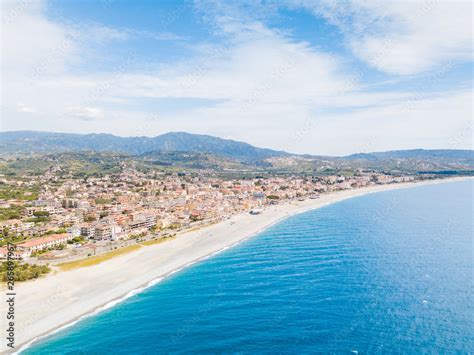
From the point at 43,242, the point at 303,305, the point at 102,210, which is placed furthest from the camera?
the point at 102,210

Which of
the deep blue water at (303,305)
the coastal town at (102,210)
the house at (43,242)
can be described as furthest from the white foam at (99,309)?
the house at (43,242)

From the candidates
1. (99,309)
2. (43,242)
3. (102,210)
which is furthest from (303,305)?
(102,210)

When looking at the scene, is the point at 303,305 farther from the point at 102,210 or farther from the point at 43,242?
the point at 102,210

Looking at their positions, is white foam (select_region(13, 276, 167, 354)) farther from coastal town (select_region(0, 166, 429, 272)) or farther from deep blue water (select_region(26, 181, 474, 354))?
coastal town (select_region(0, 166, 429, 272))

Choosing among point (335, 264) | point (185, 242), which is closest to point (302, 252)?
point (335, 264)

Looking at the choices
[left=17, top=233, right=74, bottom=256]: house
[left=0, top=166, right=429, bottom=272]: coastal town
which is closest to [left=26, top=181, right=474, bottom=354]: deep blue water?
[left=0, top=166, right=429, bottom=272]: coastal town

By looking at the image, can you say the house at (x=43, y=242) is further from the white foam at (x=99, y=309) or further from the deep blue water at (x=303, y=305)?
the deep blue water at (x=303, y=305)
